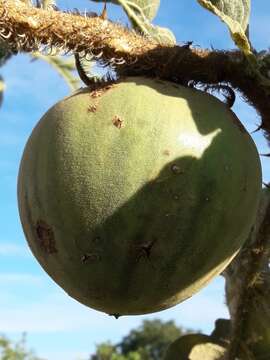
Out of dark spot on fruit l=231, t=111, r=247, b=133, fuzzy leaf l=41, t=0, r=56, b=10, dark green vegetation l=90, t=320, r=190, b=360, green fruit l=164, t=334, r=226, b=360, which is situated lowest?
green fruit l=164, t=334, r=226, b=360

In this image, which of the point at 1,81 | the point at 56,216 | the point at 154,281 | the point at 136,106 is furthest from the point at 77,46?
the point at 1,81

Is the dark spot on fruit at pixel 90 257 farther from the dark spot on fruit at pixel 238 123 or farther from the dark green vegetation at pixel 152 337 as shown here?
the dark green vegetation at pixel 152 337

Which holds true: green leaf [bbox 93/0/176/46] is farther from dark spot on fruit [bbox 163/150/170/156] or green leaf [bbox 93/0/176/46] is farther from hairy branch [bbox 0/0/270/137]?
dark spot on fruit [bbox 163/150/170/156]

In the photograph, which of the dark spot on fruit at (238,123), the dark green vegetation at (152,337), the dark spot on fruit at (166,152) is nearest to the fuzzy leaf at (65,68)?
the dark spot on fruit at (238,123)

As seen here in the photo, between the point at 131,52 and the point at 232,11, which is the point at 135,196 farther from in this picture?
the point at 232,11

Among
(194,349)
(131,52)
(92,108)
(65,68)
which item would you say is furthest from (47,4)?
(65,68)

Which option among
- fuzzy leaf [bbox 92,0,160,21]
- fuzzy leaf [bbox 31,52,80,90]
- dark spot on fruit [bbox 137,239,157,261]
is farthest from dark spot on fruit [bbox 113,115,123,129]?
fuzzy leaf [bbox 31,52,80,90]

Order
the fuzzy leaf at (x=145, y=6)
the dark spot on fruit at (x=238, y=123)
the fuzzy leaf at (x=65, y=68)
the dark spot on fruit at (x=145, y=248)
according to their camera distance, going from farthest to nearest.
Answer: the fuzzy leaf at (x=65, y=68) < the fuzzy leaf at (x=145, y=6) < the dark spot on fruit at (x=238, y=123) < the dark spot on fruit at (x=145, y=248)

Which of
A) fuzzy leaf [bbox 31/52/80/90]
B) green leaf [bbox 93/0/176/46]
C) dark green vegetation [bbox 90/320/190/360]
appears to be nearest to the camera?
green leaf [bbox 93/0/176/46]
